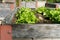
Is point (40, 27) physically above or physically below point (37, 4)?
above

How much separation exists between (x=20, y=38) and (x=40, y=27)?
0.36 m

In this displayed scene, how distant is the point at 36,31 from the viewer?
3.25 metres

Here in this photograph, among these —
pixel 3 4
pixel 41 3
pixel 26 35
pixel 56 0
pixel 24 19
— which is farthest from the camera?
pixel 41 3

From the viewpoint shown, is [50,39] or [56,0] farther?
[56,0]

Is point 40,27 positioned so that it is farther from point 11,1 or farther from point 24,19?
point 11,1

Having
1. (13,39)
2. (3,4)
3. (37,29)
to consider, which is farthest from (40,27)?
(3,4)

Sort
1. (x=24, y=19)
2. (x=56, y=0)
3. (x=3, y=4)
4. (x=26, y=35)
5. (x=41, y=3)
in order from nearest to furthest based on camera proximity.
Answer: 1. (x=26, y=35)
2. (x=24, y=19)
3. (x=3, y=4)
4. (x=56, y=0)
5. (x=41, y=3)

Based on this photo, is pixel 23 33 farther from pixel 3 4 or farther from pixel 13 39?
pixel 3 4

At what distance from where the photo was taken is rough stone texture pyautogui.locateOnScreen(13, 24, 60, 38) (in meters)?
3.23

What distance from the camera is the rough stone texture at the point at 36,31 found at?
3234mm

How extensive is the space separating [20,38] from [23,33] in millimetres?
98

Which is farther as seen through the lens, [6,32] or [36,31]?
[36,31]

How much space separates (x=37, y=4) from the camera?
1969cm

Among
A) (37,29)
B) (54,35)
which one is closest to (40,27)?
(37,29)
